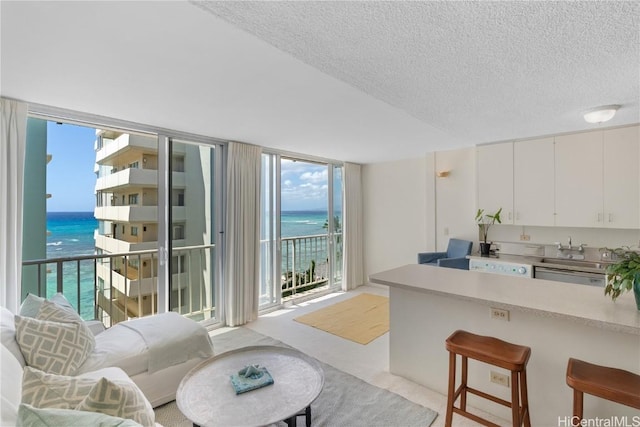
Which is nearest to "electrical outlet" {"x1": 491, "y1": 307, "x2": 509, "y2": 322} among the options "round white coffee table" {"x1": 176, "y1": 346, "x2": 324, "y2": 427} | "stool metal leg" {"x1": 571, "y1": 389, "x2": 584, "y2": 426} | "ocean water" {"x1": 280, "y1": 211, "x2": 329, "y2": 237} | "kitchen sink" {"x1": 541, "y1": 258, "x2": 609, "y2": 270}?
"stool metal leg" {"x1": 571, "y1": 389, "x2": 584, "y2": 426}

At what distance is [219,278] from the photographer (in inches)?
152

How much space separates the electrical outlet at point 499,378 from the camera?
206 centimetres

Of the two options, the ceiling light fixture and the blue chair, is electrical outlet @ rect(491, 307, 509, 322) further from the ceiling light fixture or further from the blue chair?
the ceiling light fixture

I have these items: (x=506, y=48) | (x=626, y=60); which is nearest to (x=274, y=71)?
(x=506, y=48)

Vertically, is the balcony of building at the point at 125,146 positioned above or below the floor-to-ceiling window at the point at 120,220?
above

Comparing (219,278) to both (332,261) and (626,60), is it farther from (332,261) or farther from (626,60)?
(626,60)

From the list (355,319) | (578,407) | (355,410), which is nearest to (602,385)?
(578,407)

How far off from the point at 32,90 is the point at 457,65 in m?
2.99

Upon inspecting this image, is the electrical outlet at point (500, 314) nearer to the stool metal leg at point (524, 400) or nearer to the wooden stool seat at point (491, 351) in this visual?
the wooden stool seat at point (491, 351)

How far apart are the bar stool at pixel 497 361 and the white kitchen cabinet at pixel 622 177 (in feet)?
8.55

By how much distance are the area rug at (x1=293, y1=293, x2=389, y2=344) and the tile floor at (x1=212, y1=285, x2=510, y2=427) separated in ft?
0.39

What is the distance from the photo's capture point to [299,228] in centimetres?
543

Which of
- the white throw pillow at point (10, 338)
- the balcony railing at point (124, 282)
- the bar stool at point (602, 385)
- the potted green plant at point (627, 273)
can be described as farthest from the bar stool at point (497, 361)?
the balcony railing at point (124, 282)

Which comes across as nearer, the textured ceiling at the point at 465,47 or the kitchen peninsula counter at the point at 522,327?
the textured ceiling at the point at 465,47
